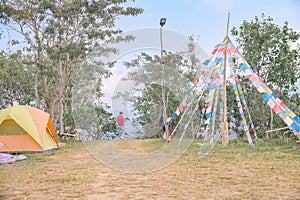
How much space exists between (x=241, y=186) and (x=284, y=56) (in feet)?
24.0

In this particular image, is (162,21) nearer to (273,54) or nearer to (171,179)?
(273,54)

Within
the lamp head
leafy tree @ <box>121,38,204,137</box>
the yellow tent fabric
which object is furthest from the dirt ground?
leafy tree @ <box>121,38,204,137</box>

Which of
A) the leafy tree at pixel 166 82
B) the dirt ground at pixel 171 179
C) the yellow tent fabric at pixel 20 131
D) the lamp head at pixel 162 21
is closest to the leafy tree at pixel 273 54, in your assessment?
the leafy tree at pixel 166 82

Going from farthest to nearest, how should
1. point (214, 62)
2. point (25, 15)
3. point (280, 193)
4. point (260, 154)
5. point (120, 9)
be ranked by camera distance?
point (120, 9) → point (25, 15) → point (214, 62) → point (260, 154) → point (280, 193)

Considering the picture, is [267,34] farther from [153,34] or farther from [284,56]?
[153,34]

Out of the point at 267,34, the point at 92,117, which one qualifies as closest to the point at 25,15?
the point at 92,117

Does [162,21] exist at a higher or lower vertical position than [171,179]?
higher

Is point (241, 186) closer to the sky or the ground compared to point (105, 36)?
closer to the ground

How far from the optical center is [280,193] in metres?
4.34

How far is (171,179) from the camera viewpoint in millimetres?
5305

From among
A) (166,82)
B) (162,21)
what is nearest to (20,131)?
(162,21)

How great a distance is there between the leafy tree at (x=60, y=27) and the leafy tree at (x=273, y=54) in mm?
4023

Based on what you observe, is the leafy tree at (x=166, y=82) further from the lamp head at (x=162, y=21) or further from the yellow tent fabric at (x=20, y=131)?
the yellow tent fabric at (x=20, y=131)

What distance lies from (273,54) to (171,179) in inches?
286
